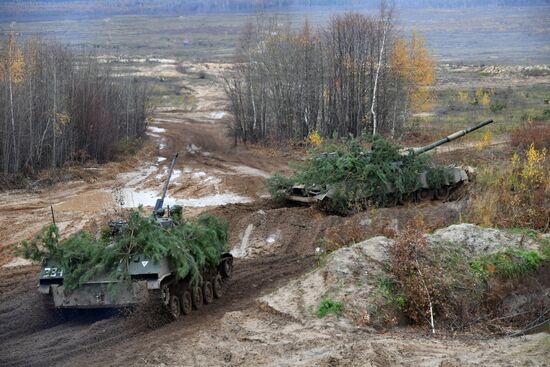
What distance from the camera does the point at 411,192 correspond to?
2461 centimetres

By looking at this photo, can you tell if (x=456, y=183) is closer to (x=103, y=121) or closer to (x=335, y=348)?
(x=335, y=348)

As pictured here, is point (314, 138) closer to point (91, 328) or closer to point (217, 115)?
point (217, 115)

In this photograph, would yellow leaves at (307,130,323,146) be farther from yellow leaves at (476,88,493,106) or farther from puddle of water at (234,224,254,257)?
yellow leaves at (476,88,493,106)

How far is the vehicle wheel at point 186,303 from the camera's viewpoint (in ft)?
48.3

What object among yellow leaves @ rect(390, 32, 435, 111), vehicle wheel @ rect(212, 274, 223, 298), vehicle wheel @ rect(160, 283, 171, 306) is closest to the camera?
vehicle wheel @ rect(160, 283, 171, 306)

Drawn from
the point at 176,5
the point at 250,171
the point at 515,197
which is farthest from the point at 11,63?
the point at 176,5

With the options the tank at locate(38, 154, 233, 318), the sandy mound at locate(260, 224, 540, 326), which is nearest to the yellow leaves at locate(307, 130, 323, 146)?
the sandy mound at locate(260, 224, 540, 326)

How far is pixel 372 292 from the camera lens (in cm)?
1402

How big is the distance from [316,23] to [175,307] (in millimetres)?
79882

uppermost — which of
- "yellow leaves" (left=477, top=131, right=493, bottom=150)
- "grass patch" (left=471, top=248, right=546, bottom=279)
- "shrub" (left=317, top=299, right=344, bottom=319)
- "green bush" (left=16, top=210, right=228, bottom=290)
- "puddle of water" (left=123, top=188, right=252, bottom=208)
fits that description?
"green bush" (left=16, top=210, right=228, bottom=290)

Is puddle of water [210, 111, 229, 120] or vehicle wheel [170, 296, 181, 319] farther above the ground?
vehicle wheel [170, 296, 181, 319]

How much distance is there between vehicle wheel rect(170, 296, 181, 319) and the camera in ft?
47.0

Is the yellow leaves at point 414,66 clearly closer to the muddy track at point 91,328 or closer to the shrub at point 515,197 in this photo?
the shrub at point 515,197

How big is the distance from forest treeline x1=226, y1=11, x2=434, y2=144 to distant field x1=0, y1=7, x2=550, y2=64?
92.5 ft
